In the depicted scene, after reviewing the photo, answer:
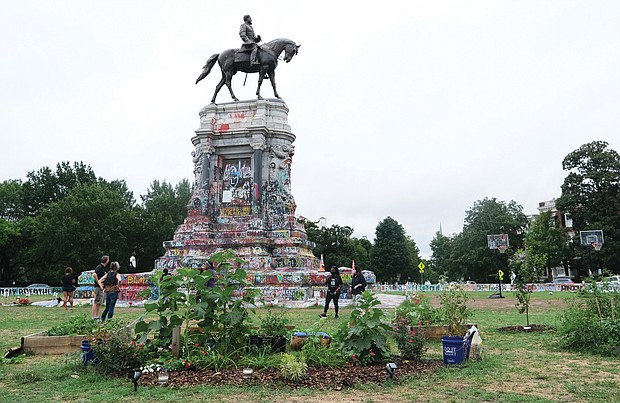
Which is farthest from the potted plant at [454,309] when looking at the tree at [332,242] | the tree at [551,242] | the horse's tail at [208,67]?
the tree at [332,242]

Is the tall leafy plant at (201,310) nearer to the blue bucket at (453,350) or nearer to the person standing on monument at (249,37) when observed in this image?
the blue bucket at (453,350)

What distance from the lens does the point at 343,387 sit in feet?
26.4

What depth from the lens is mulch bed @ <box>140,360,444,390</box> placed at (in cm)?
819

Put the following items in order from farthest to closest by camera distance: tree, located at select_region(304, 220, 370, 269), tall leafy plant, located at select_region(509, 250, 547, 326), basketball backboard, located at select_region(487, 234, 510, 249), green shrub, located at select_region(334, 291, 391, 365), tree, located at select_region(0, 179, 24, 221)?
tree, located at select_region(304, 220, 370, 269), tree, located at select_region(0, 179, 24, 221), basketball backboard, located at select_region(487, 234, 510, 249), tall leafy plant, located at select_region(509, 250, 547, 326), green shrub, located at select_region(334, 291, 391, 365)

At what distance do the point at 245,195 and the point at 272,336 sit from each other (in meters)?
21.0

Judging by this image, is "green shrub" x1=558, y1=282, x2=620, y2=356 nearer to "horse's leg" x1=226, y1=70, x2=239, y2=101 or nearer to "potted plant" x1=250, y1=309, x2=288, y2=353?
"potted plant" x1=250, y1=309, x2=288, y2=353

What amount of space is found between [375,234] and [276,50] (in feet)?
181

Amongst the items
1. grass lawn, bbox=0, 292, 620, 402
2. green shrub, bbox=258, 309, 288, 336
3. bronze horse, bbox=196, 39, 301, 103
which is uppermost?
bronze horse, bbox=196, 39, 301, 103

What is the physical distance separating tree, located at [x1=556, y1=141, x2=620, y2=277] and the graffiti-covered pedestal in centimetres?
3455

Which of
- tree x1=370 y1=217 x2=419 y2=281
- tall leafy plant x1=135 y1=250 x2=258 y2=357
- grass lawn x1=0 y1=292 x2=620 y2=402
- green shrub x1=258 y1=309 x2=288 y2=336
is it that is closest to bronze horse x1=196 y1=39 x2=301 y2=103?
green shrub x1=258 y1=309 x2=288 y2=336

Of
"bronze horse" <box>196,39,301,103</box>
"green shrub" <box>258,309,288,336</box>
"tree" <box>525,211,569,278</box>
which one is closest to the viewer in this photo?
"green shrub" <box>258,309,288,336</box>

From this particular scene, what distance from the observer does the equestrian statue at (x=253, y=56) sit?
31.4 metres

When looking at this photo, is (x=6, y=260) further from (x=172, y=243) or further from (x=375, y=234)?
(x=375, y=234)

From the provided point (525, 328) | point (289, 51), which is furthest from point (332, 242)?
point (525, 328)
